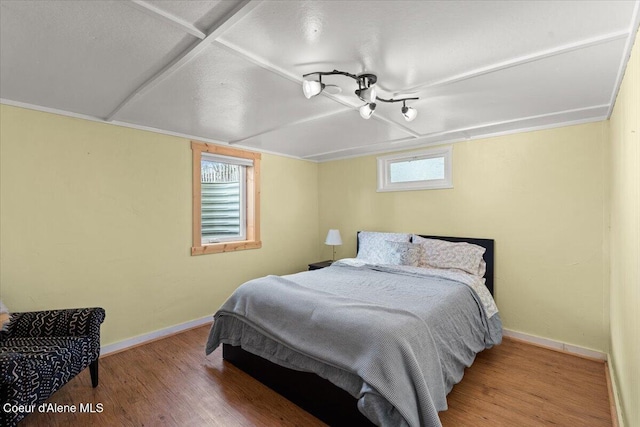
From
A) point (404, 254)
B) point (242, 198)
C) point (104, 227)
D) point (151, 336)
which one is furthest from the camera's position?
point (242, 198)

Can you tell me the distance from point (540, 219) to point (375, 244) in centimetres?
178

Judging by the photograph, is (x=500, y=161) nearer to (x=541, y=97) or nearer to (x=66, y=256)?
(x=541, y=97)

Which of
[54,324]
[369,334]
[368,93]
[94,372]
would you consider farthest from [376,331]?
[54,324]

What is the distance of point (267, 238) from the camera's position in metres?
4.37

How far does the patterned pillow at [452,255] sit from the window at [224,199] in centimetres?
222

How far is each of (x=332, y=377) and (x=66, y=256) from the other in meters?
2.56

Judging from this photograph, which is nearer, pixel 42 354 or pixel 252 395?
pixel 42 354

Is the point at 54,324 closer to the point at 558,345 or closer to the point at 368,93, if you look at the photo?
the point at 368,93

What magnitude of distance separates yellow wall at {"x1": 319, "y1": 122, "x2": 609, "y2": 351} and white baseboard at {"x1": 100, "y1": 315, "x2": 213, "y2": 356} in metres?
2.99

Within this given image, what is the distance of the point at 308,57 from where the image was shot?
5.65 ft

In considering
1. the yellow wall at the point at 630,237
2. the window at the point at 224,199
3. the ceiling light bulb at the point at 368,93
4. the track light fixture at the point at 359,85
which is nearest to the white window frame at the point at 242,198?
the window at the point at 224,199

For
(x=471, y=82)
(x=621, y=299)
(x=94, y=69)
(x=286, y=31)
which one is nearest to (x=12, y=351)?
(x=94, y=69)

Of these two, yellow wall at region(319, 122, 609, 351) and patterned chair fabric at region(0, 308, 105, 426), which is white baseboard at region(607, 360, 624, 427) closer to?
yellow wall at region(319, 122, 609, 351)

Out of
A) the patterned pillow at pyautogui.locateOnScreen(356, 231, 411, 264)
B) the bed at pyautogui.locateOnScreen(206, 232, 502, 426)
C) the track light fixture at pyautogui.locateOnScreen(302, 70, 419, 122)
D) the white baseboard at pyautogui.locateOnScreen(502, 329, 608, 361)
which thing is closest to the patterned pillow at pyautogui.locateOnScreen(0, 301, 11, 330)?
the bed at pyautogui.locateOnScreen(206, 232, 502, 426)
